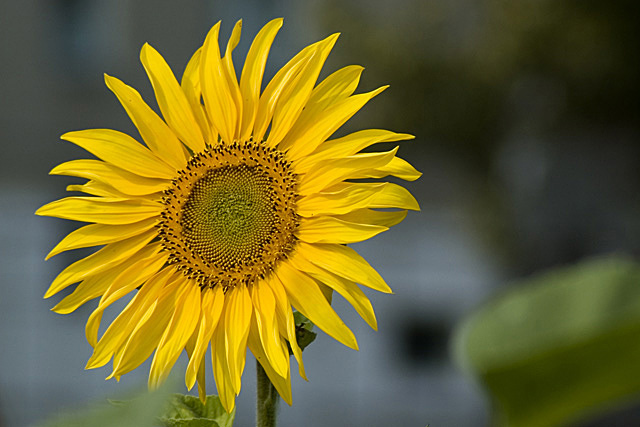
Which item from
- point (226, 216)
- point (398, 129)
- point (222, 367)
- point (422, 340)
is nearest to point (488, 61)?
point (398, 129)

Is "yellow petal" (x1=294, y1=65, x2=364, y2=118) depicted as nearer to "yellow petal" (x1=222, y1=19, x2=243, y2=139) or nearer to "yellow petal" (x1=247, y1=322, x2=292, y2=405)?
"yellow petal" (x1=222, y1=19, x2=243, y2=139)

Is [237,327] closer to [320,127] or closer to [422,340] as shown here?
[320,127]

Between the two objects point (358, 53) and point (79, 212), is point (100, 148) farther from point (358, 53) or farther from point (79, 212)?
point (358, 53)

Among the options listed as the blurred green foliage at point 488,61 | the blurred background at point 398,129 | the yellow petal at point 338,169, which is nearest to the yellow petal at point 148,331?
the yellow petal at point 338,169

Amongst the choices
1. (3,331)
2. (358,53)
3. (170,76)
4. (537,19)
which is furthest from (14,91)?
(170,76)

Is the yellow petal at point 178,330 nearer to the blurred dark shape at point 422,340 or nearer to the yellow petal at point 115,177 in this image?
the yellow petal at point 115,177

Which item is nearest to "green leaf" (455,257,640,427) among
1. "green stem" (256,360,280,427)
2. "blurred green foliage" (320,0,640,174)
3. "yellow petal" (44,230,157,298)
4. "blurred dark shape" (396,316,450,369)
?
"green stem" (256,360,280,427)

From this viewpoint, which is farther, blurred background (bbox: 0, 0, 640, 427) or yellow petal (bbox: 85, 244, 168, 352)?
blurred background (bbox: 0, 0, 640, 427)
